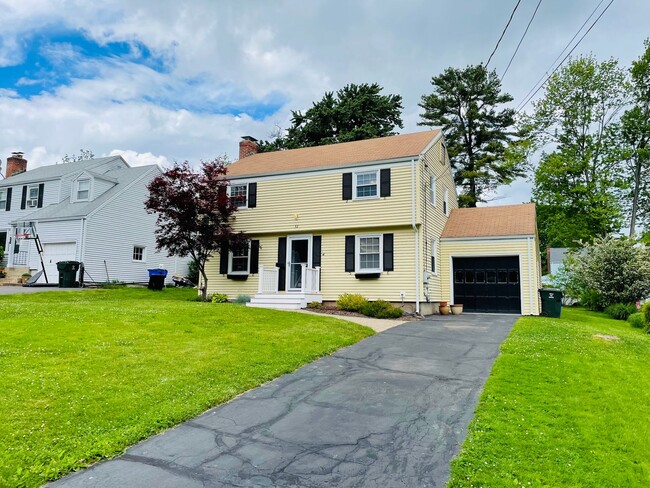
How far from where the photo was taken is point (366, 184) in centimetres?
1684

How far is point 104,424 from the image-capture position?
4.58 metres

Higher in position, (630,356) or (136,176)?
(136,176)

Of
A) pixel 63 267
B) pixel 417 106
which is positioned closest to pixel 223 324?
pixel 63 267

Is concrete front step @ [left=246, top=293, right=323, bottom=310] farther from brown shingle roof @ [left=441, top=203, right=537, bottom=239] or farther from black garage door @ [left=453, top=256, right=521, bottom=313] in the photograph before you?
brown shingle roof @ [left=441, top=203, right=537, bottom=239]

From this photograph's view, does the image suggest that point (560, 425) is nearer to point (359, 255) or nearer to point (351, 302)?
point (351, 302)

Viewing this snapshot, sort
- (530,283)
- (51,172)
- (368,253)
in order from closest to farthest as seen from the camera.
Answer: (368,253)
(530,283)
(51,172)

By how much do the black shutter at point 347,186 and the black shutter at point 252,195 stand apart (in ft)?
13.1

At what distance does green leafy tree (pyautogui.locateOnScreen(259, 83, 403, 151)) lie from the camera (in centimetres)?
3353

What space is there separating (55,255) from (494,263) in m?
21.8

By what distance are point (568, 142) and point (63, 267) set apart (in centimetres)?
3145

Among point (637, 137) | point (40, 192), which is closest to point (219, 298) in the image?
point (40, 192)

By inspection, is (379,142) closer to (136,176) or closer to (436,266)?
(436,266)

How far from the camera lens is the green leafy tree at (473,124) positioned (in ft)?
109

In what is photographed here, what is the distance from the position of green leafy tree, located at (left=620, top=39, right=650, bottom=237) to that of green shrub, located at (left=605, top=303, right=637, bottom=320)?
11237mm
